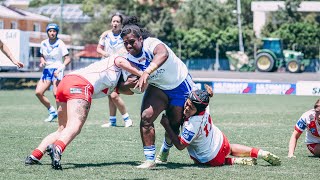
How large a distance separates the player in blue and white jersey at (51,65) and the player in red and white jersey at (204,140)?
326 inches

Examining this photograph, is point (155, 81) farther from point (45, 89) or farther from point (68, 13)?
point (68, 13)

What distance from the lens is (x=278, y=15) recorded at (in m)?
76.1

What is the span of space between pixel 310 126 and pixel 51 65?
882 centimetres

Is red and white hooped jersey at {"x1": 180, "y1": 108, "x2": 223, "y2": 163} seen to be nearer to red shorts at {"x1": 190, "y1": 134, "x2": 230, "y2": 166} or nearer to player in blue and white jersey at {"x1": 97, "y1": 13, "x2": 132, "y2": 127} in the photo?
red shorts at {"x1": 190, "y1": 134, "x2": 230, "y2": 166}

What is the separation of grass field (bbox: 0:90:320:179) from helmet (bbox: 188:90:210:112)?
0.81 metres

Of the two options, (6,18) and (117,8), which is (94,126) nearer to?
(6,18)

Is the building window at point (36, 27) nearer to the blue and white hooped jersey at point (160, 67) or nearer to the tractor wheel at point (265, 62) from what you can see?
the tractor wheel at point (265, 62)

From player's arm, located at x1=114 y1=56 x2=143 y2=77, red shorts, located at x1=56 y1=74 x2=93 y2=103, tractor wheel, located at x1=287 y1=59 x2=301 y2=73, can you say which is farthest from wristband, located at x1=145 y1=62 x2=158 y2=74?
tractor wheel, located at x1=287 y1=59 x2=301 y2=73

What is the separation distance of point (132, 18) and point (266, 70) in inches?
1654

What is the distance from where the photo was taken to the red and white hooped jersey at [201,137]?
10195mm

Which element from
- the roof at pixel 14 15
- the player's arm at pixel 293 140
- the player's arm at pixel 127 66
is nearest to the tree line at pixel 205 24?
the roof at pixel 14 15

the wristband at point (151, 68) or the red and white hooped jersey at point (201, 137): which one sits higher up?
the wristband at point (151, 68)

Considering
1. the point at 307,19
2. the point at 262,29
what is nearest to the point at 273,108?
the point at 262,29

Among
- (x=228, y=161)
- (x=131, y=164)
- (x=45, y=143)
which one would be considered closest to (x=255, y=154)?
(x=228, y=161)
